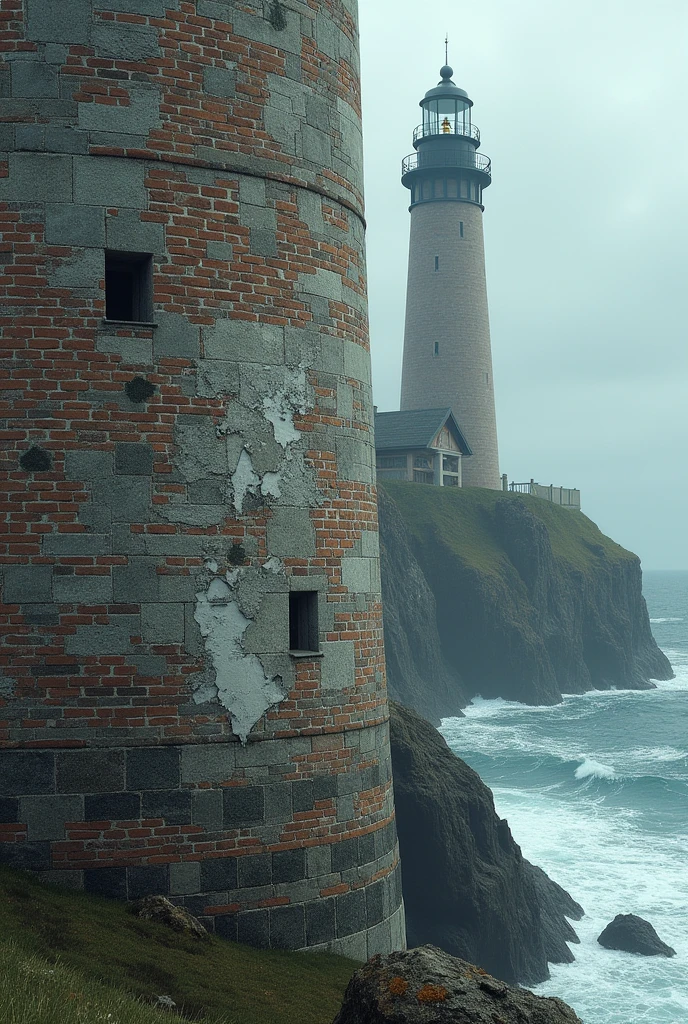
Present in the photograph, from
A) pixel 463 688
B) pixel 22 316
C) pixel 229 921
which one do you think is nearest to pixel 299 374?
pixel 22 316

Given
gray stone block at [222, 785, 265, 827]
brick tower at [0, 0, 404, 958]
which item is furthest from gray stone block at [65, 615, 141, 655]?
gray stone block at [222, 785, 265, 827]

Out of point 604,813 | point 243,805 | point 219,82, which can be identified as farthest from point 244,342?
point 604,813

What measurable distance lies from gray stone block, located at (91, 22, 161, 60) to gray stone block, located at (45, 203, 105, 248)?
1334mm

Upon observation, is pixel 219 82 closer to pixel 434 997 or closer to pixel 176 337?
pixel 176 337

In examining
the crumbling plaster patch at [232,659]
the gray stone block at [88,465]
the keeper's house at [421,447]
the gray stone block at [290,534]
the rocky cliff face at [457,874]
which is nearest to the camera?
the gray stone block at [88,465]

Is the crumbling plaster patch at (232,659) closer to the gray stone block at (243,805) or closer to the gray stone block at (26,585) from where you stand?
the gray stone block at (243,805)

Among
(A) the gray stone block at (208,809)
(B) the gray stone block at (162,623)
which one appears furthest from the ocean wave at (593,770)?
(B) the gray stone block at (162,623)

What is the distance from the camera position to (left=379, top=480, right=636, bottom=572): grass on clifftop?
62.8 metres

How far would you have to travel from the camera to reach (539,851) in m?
31.9

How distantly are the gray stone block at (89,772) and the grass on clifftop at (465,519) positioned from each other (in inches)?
2109

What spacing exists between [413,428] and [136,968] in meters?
57.5

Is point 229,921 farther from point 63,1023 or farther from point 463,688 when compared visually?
point 463,688

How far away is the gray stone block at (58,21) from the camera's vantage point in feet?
28.5

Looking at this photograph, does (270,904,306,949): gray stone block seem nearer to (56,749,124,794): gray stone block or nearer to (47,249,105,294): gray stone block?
(56,749,124,794): gray stone block
